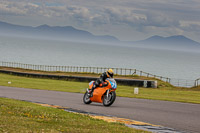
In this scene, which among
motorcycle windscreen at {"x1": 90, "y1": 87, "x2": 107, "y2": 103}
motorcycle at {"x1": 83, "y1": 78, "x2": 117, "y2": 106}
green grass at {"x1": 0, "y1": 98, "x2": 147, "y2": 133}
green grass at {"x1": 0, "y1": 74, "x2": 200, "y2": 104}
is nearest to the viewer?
green grass at {"x1": 0, "y1": 98, "x2": 147, "y2": 133}

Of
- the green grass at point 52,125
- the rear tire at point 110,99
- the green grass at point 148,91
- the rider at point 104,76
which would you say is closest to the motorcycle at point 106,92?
the rear tire at point 110,99

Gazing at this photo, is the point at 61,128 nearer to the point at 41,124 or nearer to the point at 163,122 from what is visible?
the point at 41,124

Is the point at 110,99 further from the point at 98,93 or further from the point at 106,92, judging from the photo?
the point at 98,93

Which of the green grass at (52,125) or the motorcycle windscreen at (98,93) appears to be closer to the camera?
the green grass at (52,125)

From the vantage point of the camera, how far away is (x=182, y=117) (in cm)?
1463

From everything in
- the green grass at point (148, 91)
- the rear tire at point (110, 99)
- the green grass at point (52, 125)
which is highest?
the green grass at point (148, 91)

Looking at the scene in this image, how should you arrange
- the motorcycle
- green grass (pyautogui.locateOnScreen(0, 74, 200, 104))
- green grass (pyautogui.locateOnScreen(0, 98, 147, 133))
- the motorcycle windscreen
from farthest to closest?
green grass (pyautogui.locateOnScreen(0, 74, 200, 104)) < the motorcycle windscreen < the motorcycle < green grass (pyautogui.locateOnScreen(0, 98, 147, 133))

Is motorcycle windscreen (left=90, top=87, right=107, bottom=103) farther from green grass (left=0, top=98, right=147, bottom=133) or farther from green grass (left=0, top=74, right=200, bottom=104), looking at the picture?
green grass (left=0, top=74, right=200, bottom=104)

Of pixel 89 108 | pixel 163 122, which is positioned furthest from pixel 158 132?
pixel 89 108

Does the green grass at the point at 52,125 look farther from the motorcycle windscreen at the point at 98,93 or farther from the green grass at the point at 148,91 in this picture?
the green grass at the point at 148,91

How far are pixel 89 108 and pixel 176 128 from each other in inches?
238

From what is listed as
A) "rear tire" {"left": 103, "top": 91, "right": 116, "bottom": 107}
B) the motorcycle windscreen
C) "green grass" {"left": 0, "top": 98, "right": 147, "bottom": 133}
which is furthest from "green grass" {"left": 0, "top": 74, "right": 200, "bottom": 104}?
"green grass" {"left": 0, "top": 98, "right": 147, "bottom": 133}

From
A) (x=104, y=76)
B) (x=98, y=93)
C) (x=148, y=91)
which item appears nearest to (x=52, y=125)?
(x=104, y=76)

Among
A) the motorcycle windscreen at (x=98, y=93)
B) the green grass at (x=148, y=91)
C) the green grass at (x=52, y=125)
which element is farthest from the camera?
the green grass at (x=148, y=91)
